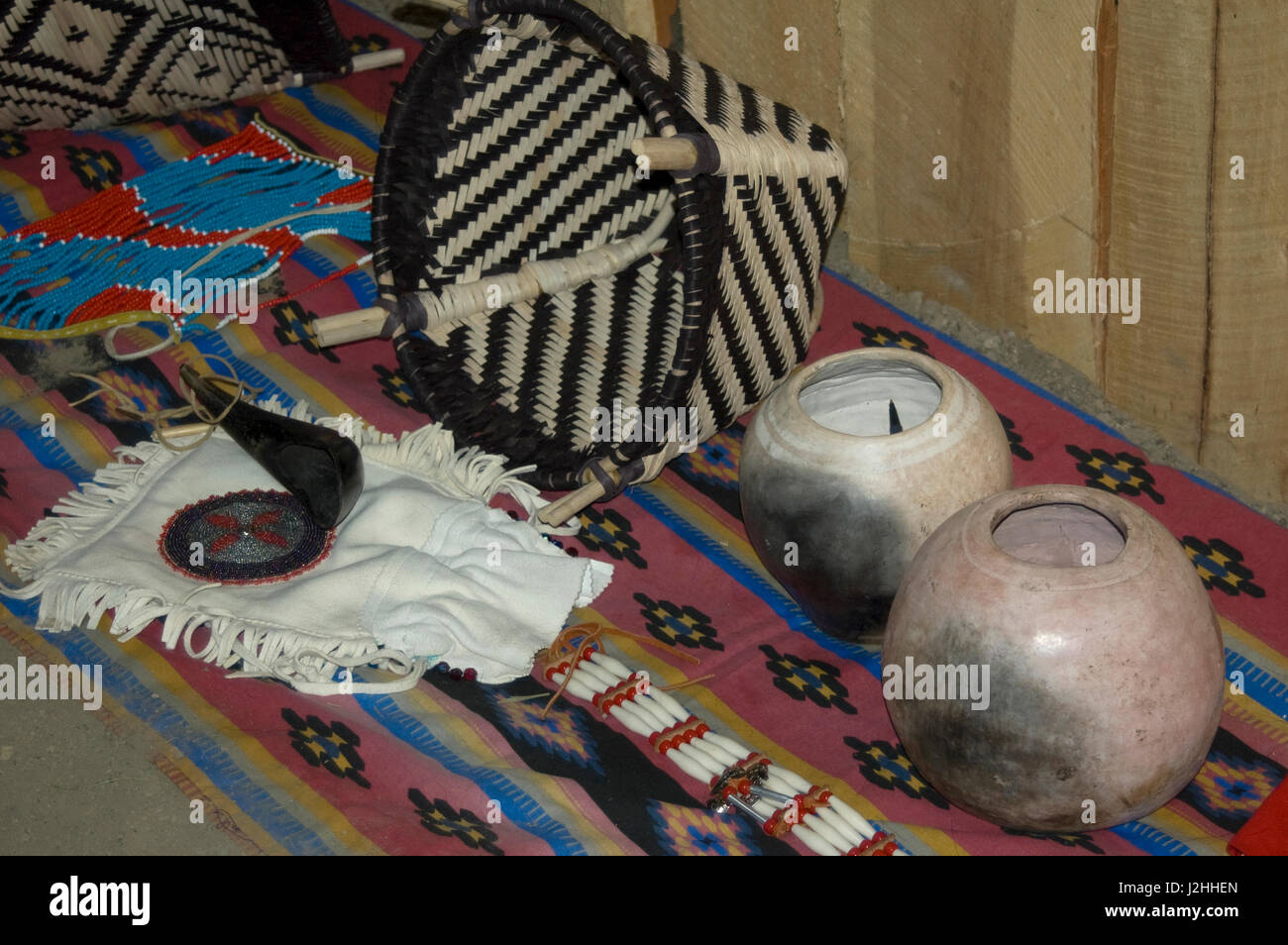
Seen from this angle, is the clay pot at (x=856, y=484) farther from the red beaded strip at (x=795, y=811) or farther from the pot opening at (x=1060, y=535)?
the red beaded strip at (x=795, y=811)

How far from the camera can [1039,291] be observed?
2.28 m

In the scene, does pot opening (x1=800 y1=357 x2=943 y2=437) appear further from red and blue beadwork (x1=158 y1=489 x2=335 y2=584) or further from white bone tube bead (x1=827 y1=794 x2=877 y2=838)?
red and blue beadwork (x1=158 y1=489 x2=335 y2=584)

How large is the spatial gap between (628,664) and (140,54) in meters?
1.62

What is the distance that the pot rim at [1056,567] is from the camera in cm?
147

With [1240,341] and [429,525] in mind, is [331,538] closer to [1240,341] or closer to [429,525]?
[429,525]

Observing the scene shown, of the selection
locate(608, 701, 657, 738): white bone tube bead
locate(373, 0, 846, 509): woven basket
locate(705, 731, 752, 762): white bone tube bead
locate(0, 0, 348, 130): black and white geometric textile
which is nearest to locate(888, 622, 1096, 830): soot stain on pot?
locate(705, 731, 752, 762): white bone tube bead

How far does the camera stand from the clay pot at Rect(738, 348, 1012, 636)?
1722 millimetres

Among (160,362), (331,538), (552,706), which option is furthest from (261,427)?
(552,706)

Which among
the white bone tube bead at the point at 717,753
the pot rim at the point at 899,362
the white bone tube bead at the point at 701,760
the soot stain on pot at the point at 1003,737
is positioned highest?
the pot rim at the point at 899,362

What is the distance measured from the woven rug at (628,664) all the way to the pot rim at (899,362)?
0.35 m

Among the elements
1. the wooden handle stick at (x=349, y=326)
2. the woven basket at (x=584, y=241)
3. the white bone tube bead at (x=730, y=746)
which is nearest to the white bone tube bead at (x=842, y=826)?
the white bone tube bead at (x=730, y=746)

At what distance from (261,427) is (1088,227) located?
1277 mm

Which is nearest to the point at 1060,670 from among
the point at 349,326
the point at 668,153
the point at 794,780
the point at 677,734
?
the point at 794,780

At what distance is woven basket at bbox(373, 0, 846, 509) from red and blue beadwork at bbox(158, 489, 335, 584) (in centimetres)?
28
